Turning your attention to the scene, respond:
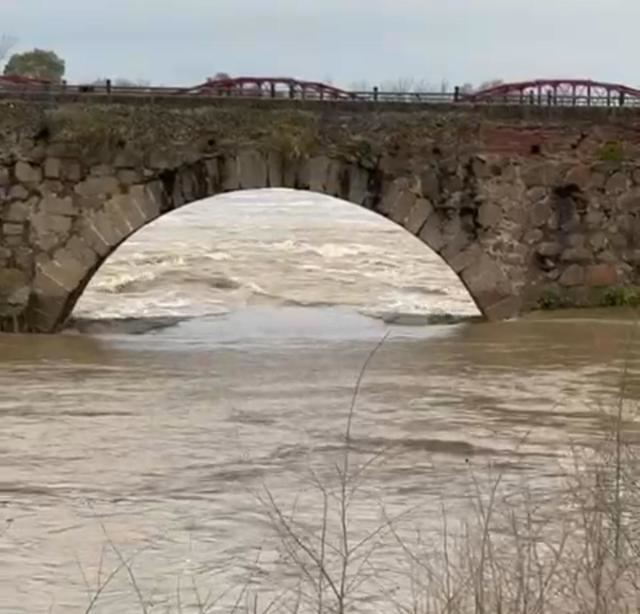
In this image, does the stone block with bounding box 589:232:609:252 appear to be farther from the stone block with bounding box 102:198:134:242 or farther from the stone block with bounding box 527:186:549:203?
the stone block with bounding box 102:198:134:242

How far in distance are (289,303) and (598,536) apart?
16402mm

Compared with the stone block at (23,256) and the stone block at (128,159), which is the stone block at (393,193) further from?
the stone block at (23,256)

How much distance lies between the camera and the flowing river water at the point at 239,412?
814 cm

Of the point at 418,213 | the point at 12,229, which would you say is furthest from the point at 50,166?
the point at 418,213

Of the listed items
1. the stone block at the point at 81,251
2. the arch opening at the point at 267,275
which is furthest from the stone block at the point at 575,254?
the stone block at the point at 81,251

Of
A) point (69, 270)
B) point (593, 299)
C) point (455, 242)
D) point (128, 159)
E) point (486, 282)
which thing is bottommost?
point (593, 299)

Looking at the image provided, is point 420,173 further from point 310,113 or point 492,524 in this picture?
point 492,524

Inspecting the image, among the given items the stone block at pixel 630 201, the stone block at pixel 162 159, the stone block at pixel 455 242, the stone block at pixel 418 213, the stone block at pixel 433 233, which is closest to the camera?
the stone block at pixel 162 159

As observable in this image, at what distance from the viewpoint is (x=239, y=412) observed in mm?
12562

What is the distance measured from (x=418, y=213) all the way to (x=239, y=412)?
617cm

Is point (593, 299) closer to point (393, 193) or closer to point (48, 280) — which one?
point (393, 193)

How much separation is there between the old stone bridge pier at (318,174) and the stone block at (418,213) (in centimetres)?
2

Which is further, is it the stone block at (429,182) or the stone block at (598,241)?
the stone block at (598,241)

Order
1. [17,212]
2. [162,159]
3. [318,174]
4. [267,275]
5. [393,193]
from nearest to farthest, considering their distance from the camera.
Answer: [162,159]
[17,212]
[318,174]
[393,193]
[267,275]
